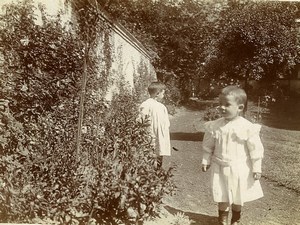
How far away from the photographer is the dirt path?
204cm

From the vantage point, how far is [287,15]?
2102 mm

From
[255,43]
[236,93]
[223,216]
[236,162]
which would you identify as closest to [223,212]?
[223,216]

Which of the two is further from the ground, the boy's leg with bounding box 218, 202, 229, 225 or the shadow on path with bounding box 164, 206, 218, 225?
the boy's leg with bounding box 218, 202, 229, 225

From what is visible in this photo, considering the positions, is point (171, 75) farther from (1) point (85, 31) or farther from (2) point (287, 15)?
(2) point (287, 15)

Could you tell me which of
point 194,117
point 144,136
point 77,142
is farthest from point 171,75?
point 77,142

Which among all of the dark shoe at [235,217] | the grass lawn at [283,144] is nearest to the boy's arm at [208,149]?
the dark shoe at [235,217]

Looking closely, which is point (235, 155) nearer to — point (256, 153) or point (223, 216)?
point (256, 153)

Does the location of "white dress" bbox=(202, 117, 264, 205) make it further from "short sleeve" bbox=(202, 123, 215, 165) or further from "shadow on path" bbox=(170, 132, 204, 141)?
"shadow on path" bbox=(170, 132, 204, 141)

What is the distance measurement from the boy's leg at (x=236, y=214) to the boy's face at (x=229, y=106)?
42 centimetres

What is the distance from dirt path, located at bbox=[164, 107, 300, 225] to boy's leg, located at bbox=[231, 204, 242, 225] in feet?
0.22

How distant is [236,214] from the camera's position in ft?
6.40

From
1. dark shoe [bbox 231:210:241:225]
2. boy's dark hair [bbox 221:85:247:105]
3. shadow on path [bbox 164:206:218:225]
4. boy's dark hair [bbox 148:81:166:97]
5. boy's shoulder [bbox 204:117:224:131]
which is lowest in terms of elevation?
shadow on path [bbox 164:206:218:225]

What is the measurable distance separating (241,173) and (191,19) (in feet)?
2.84

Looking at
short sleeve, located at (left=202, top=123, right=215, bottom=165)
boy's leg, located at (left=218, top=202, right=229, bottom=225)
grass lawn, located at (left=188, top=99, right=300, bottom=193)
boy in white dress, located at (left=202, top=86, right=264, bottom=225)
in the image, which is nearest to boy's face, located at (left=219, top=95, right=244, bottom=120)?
boy in white dress, located at (left=202, top=86, right=264, bottom=225)
